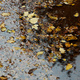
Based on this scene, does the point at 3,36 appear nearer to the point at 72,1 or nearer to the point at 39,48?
the point at 39,48

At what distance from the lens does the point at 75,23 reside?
107 inches

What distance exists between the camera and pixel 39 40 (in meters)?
2.45

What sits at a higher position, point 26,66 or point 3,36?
point 3,36

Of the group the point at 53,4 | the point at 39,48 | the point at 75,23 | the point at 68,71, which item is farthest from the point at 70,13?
the point at 68,71

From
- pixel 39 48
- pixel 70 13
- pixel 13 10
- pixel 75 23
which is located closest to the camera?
pixel 39 48

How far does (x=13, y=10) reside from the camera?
314cm

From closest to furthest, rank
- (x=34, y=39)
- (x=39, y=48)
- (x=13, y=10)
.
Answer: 1. (x=39, y=48)
2. (x=34, y=39)
3. (x=13, y=10)

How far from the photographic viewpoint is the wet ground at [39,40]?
202 cm

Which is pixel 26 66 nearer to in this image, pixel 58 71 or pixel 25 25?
pixel 58 71

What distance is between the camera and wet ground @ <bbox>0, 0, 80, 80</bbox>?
202 centimetres

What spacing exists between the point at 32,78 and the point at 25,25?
3.95ft

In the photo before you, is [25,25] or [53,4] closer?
[25,25]

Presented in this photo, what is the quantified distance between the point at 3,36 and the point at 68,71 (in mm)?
1393

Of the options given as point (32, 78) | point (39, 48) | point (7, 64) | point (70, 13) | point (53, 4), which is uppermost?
point (53, 4)
